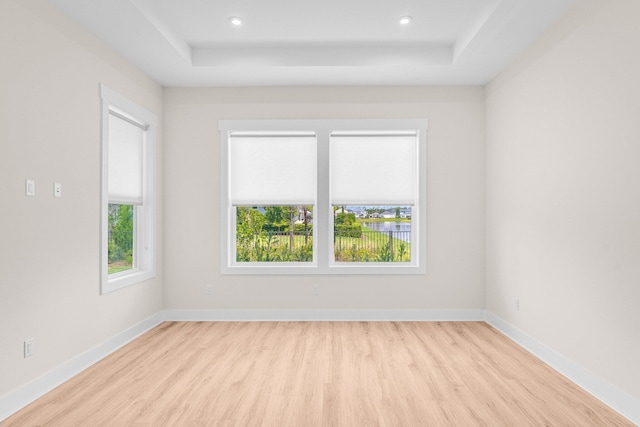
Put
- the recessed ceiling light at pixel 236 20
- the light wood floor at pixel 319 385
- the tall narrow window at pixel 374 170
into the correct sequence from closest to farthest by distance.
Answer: the light wood floor at pixel 319 385, the recessed ceiling light at pixel 236 20, the tall narrow window at pixel 374 170

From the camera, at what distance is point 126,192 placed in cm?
400

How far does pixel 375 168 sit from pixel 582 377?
9.52ft

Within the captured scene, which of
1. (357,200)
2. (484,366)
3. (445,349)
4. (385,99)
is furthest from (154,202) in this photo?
(484,366)

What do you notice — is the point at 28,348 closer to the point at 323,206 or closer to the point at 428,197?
the point at 323,206

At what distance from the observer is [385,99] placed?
4598 millimetres

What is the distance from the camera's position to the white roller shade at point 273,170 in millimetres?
4695

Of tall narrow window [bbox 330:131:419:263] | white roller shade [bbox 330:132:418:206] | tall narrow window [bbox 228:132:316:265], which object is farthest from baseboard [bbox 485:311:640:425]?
tall narrow window [bbox 228:132:316:265]

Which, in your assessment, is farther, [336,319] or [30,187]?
[336,319]

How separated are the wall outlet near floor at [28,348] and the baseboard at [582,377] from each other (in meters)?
4.04

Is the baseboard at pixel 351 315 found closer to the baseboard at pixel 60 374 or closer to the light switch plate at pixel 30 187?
the baseboard at pixel 60 374

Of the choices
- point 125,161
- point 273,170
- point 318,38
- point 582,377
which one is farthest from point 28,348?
point 582,377

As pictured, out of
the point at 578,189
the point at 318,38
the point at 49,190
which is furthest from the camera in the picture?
the point at 318,38

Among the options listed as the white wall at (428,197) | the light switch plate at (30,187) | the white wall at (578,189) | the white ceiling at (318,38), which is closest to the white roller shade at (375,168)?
the white wall at (428,197)

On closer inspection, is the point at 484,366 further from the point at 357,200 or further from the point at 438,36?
the point at 438,36
